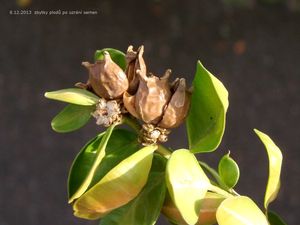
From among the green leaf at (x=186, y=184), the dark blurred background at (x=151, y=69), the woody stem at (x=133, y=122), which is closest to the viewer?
the green leaf at (x=186, y=184)

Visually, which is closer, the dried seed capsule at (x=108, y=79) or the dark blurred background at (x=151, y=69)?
the dried seed capsule at (x=108, y=79)

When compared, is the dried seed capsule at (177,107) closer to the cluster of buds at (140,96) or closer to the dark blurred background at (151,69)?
the cluster of buds at (140,96)

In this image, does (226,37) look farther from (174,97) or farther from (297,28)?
(174,97)

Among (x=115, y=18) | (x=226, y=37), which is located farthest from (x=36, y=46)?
(x=226, y=37)

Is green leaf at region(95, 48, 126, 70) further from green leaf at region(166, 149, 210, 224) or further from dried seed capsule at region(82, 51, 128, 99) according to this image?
green leaf at region(166, 149, 210, 224)

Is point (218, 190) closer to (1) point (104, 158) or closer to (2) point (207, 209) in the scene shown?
(2) point (207, 209)

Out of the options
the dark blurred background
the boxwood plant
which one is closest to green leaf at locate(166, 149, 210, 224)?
the boxwood plant

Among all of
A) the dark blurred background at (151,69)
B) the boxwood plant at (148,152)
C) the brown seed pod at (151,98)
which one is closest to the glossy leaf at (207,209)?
the boxwood plant at (148,152)
